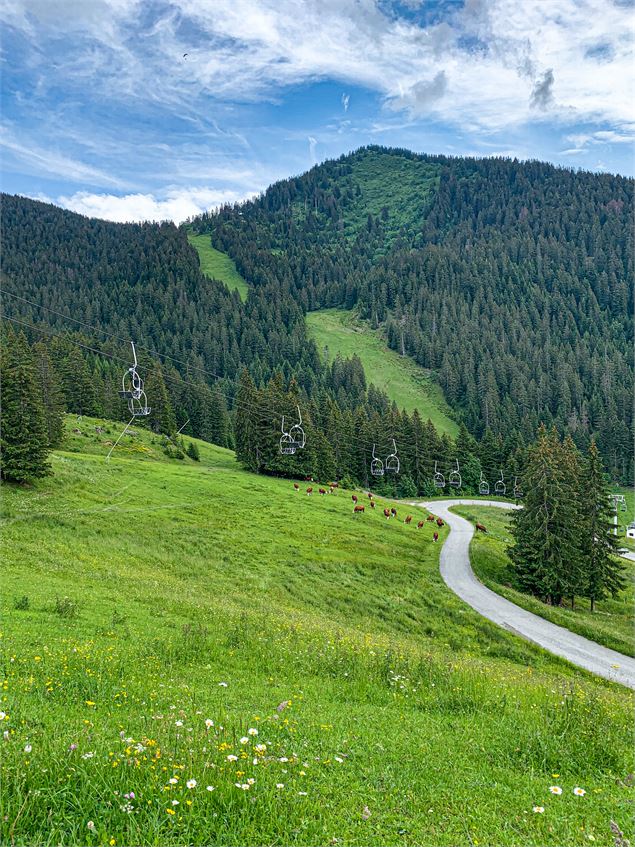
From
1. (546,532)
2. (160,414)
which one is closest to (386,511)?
(546,532)

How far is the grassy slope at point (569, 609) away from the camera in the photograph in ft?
109

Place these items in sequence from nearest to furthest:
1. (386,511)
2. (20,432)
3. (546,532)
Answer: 1. (20,432)
2. (546,532)
3. (386,511)

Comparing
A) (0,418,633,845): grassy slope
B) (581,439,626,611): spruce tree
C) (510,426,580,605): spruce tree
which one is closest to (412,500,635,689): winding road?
(0,418,633,845): grassy slope

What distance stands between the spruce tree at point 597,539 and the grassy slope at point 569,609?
199 cm

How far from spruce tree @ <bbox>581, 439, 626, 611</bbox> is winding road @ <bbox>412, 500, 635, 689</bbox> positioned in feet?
36.9

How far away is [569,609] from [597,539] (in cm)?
905

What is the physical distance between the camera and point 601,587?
46375mm

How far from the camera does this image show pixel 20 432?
43781 millimetres

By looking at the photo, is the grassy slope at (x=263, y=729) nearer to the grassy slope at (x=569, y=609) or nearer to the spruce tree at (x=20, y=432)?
the grassy slope at (x=569, y=609)

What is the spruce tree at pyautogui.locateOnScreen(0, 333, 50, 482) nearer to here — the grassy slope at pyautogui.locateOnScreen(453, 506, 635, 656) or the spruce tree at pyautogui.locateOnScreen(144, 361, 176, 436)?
the grassy slope at pyautogui.locateOnScreen(453, 506, 635, 656)

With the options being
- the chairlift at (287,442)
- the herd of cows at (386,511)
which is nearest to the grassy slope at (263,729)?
the herd of cows at (386,511)

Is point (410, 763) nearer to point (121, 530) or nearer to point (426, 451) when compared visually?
point (121, 530)

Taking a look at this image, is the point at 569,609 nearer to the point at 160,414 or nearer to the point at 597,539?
the point at 597,539

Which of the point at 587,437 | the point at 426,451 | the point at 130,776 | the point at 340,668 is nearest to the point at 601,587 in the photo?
the point at 340,668
